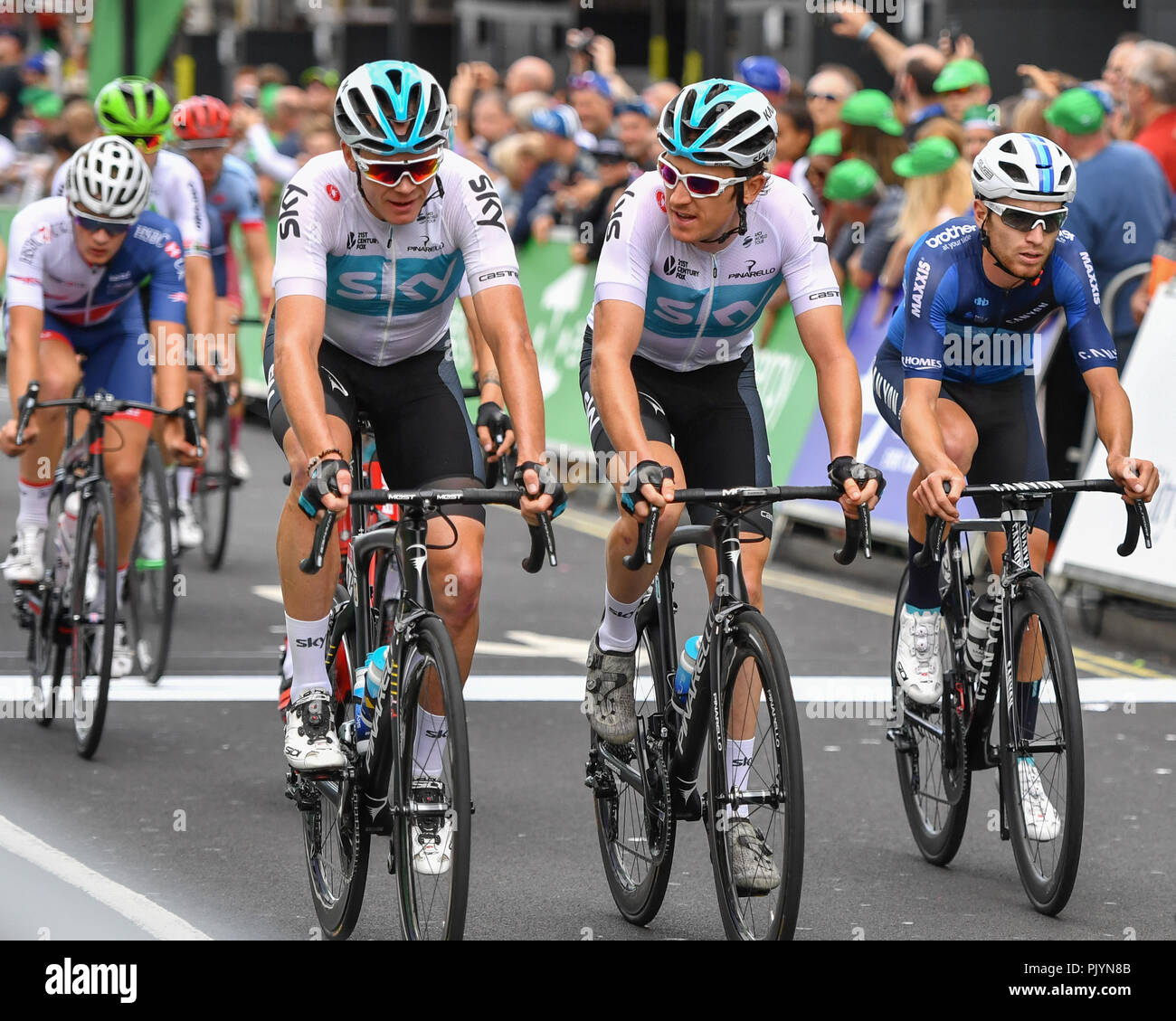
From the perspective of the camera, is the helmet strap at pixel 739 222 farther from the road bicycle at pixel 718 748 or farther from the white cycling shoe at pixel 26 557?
the white cycling shoe at pixel 26 557

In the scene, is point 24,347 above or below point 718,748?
above

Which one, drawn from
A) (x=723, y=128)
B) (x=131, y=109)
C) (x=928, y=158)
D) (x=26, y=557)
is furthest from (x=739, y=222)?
(x=928, y=158)

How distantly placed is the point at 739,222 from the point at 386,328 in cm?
104

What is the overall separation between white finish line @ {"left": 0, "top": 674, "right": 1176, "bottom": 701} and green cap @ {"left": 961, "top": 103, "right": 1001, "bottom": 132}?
3294 millimetres

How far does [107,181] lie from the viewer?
7875mm

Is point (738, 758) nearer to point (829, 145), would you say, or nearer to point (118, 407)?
point (118, 407)

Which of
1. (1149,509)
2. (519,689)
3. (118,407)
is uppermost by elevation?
(118,407)

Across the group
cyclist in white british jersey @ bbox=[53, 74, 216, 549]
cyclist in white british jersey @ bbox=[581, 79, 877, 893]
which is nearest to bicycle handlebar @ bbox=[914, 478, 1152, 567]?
cyclist in white british jersey @ bbox=[581, 79, 877, 893]

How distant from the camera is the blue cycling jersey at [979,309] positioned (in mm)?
6289

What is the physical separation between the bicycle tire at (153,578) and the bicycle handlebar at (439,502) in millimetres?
3546

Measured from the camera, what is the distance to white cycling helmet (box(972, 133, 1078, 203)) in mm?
6125

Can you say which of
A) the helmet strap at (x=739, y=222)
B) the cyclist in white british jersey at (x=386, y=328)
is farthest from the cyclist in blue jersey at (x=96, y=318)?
the helmet strap at (x=739, y=222)

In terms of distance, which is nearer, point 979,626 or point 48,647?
point 979,626

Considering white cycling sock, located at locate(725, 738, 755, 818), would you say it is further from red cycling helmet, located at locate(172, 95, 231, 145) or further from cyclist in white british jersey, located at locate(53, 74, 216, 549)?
red cycling helmet, located at locate(172, 95, 231, 145)
